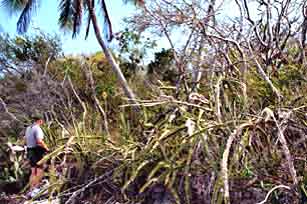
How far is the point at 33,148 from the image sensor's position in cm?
938

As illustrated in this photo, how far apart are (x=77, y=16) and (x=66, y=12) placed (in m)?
0.67

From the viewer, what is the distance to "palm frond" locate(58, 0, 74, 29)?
15.9 meters

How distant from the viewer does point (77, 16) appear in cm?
1558

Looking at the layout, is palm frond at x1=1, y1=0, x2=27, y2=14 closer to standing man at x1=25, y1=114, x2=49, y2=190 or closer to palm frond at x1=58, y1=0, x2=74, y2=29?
palm frond at x1=58, y1=0, x2=74, y2=29

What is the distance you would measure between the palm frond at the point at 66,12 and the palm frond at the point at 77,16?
44 centimetres

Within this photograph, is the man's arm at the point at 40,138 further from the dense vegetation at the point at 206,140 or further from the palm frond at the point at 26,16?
the palm frond at the point at 26,16

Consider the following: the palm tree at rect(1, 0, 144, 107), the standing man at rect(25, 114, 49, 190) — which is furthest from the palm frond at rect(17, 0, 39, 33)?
the standing man at rect(25, 114, 49, 190)

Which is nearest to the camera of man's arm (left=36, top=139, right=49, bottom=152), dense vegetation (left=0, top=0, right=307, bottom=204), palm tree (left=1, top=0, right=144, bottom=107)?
dense vegetation (left=0, top=0, right=307, bottom=204)

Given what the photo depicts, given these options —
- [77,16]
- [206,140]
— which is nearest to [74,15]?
[77,16]

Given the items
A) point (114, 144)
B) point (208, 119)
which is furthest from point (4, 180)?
point (208, 119)

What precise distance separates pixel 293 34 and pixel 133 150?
504cm

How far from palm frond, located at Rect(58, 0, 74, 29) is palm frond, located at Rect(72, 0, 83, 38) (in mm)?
444

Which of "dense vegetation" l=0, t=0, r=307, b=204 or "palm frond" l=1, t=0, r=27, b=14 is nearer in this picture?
"dense vegetation" l=0, t=0, r=307, b=204

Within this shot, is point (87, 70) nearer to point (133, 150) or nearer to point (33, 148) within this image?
point (33, 148)
